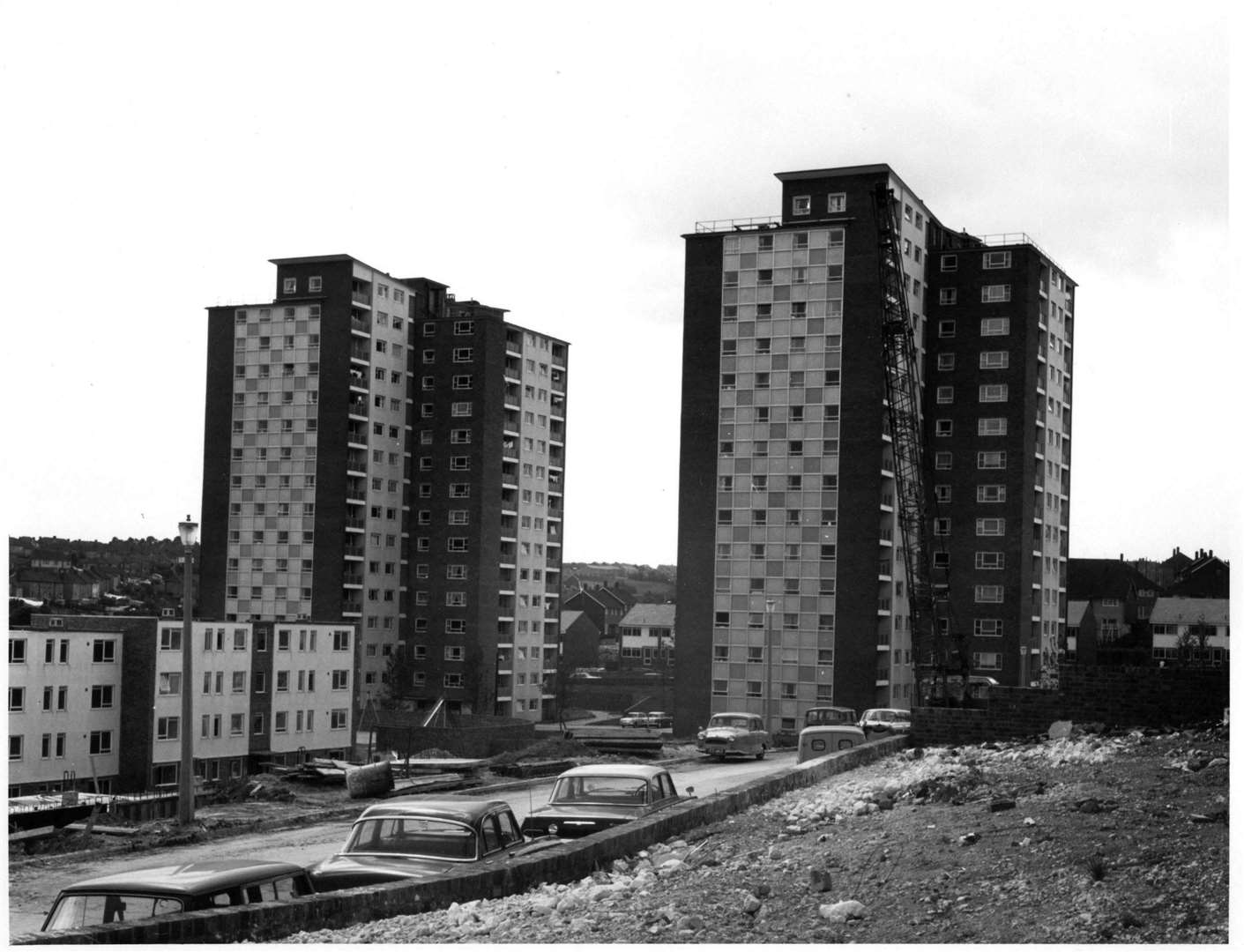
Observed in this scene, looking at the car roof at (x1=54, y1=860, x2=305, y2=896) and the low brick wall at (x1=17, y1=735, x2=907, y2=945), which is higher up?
the car roof at (x1=54, y1=860, x2=305, y2=896)

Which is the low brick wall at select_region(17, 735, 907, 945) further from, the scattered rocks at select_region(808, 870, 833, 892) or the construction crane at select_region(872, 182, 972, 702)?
the construction crane at select_region(872, 182, 972, 702)

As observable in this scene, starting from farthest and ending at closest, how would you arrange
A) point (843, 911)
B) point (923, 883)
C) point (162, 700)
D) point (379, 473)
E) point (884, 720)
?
point (379, 473), point (162, 700), point (884, 720), point (923, 883), point (843, 911)

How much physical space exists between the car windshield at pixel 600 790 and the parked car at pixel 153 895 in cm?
570

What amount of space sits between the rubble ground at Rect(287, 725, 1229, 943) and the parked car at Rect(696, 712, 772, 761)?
21.5 metres

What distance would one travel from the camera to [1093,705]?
72.1 ft

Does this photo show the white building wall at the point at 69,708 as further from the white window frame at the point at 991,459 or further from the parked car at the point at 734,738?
the white window frame at the point at 991,459

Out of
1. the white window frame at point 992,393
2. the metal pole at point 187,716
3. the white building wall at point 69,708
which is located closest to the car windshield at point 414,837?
the metal pole at point 187,716

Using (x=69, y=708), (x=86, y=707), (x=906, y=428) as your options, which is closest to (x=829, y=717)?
(x=906, y=428)

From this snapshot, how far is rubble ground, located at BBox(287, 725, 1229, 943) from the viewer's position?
11.1m

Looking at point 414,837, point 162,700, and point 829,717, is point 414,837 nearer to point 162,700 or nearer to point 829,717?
point 829,717

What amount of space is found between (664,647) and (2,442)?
89.8 meters

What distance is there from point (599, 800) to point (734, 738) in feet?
70.5

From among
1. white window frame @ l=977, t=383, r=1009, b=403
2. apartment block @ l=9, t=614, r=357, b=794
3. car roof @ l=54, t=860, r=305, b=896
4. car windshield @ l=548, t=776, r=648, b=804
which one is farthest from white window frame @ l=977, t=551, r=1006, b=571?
car roof @ l=54, t=860, r=305, b=896

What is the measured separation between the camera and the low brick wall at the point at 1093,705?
21.0 m
